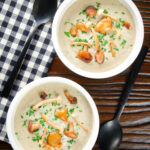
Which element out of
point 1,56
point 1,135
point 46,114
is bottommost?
point 1,135

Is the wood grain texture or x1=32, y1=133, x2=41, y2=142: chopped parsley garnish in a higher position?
the wood grain texture

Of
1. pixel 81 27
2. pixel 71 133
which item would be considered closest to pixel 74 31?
pixel 81 27

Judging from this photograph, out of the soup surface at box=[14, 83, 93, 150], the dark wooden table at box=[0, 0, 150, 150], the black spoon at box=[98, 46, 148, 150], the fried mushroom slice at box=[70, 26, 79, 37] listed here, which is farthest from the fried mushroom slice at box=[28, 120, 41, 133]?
the fried mushroom slice at box=[70, 26, 79, 37]

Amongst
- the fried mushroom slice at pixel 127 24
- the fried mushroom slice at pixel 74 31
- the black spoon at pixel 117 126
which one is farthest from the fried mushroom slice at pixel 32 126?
the fried mushroom slice at pixel 127 24

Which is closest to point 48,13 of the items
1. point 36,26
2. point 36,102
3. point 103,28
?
point 36,26

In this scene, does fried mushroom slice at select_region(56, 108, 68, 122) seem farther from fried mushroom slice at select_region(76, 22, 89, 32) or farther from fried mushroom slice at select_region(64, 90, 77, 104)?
fried mushroom slice at select_region(76, 22, 89, 32)

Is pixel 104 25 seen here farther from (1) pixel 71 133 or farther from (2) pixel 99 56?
(1) pixel 71 133

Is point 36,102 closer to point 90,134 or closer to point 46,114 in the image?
point 46,114
